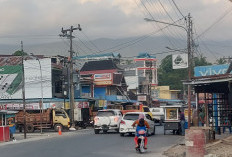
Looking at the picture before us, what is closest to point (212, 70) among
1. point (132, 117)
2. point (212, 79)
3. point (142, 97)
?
point (132, 117)

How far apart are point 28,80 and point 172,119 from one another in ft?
96.0

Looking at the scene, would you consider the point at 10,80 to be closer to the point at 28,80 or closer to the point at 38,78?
the point at 28,80

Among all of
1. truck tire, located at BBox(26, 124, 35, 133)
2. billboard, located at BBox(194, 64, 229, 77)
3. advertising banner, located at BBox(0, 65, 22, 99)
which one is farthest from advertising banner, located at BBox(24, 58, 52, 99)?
billboard, located at BBox(194, 64, 229, 77)

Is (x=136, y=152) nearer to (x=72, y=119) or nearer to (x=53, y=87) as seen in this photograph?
(x=72, y=119)

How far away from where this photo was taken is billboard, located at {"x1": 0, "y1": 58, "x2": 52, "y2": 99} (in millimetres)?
53500

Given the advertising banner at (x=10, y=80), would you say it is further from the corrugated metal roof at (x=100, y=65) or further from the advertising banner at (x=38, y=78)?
the corrugated metal roof at (x=100, y=65)

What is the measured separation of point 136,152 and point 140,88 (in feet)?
245

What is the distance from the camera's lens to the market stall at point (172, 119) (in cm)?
2967

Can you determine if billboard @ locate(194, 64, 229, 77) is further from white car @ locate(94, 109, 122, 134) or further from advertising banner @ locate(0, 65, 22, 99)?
advertising banner @ locate(0, 65, 22, 99)

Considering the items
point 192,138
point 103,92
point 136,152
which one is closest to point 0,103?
point 103,92

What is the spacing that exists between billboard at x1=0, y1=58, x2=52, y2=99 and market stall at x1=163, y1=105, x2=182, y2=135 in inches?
1001

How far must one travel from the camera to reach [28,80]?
180 feet

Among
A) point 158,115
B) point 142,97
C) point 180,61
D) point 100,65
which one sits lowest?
point 158,115

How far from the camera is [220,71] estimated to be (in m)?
32.1
